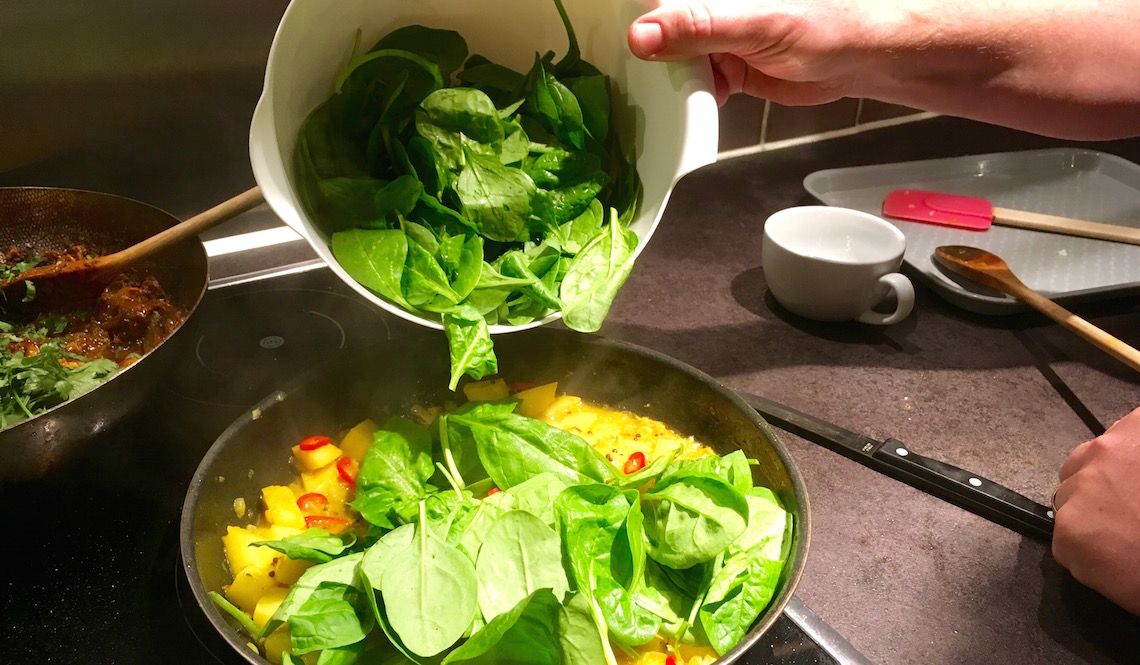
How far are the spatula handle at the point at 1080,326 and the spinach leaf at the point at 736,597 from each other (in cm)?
71

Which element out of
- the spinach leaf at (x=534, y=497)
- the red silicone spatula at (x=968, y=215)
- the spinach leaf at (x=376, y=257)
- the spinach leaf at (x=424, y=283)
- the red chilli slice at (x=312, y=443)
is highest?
the spinach leaf at (x=376, y=257)

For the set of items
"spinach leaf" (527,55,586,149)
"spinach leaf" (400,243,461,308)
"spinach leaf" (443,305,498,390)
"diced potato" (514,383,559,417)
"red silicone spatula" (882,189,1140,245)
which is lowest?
"diced potato" (514,383,559,417)

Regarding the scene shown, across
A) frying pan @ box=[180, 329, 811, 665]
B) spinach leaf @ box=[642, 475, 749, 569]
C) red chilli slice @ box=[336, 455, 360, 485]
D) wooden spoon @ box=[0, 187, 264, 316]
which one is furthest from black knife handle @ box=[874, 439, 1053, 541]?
wooden spoon @ box=[0, 187, 264, 316]

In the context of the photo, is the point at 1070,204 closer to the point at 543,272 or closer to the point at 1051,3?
the point at 1051,3

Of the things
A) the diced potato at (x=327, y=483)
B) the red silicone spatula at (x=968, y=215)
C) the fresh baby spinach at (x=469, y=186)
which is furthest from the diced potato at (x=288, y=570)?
the red silicone spatula at (x=968, y=215)

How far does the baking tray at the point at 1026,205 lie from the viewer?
1317mm

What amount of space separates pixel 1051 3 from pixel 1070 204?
65cm

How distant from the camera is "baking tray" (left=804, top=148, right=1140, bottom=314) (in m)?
1.32

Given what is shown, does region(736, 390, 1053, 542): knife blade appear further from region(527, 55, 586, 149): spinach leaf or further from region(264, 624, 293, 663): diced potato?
region(264, 624, 293, 663): diced potato

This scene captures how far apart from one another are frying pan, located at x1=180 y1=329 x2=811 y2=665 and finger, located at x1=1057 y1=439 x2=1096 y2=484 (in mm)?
390

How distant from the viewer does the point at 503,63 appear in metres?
0.97

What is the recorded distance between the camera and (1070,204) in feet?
5.24

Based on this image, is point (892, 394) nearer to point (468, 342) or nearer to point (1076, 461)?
point (1076, 461)

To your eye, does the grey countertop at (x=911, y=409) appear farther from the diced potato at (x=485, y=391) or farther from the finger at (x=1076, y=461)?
the diced potato at (x=485, y=391)
